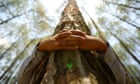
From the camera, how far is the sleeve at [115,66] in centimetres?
219

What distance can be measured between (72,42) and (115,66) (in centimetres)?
46

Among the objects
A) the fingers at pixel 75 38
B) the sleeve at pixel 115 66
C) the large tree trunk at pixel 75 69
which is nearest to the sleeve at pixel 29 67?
the large tree trunk at pixel 75 69

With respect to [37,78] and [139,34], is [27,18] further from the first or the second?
[37,78]

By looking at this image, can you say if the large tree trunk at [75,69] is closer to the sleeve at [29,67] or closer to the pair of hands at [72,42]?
the sleeve at [29,67]

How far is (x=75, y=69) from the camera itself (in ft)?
7.34

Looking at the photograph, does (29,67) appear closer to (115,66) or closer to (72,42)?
(72,42)

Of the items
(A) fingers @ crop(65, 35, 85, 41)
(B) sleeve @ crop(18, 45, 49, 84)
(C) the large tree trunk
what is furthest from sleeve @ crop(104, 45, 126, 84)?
(B) sleeve @ crop(18, 45, 49, 84)

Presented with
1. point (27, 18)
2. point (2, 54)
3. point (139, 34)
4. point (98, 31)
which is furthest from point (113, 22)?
point (2, 54)

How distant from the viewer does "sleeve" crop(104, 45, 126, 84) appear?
7.19 feet

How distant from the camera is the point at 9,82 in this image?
25.7 ft

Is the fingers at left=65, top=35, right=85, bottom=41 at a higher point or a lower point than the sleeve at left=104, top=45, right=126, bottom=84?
higher

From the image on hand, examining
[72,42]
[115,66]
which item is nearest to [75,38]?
[72,42]

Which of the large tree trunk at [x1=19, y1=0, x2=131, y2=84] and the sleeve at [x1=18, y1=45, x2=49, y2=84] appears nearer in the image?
the large tree trunk at [x1=19, y1=0, x2=131, y2=84]

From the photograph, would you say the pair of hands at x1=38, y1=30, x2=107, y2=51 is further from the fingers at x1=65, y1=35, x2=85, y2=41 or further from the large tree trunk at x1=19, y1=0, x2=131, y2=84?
the large tree trunk at x1=19, y1=0, x2=131, y2=84
